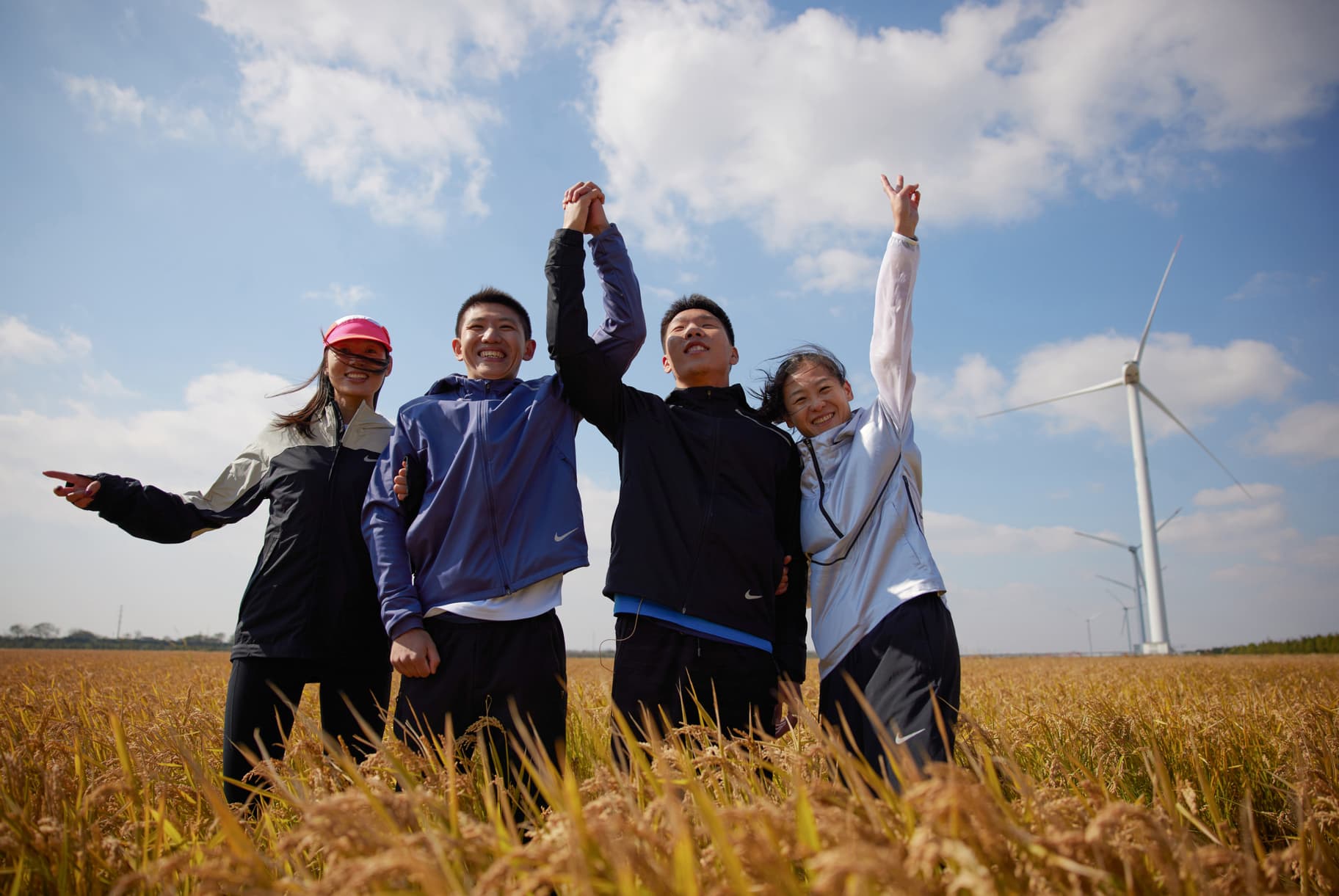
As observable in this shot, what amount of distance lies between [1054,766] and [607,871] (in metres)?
2.90

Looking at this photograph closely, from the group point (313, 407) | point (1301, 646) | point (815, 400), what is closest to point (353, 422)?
point (313, 407)

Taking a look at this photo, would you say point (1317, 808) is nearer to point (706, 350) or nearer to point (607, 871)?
point (607, 871)

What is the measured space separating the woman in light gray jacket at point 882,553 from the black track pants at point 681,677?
0.34m

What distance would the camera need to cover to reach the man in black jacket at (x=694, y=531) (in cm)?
319

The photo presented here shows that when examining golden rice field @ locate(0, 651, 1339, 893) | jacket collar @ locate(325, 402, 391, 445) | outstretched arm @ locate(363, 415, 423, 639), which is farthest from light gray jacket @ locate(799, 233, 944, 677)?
jacket collar @ locate(325, 402, 391, 445)

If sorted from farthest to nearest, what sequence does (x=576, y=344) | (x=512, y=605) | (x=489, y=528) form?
(x=576, y=344), (x=489, y=528), (x=512, y=605)

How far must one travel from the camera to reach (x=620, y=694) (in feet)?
10.3

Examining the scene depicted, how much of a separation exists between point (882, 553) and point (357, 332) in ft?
10.4

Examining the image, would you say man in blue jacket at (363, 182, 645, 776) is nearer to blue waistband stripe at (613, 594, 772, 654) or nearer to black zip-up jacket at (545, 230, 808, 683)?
black zip-up jacket at (545, 230, 808, 683)

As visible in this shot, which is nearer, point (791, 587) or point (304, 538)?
point (791, 587)

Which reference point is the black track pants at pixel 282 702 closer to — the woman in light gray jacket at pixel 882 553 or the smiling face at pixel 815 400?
the woman in light gray jacket at pixel 882 553

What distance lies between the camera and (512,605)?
3270 mm

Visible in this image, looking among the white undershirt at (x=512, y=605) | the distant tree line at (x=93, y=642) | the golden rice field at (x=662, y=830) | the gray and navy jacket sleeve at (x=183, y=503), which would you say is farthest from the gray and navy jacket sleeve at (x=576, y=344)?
the distant tree line at (x=93, y=642)

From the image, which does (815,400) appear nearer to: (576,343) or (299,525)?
(576,343)
